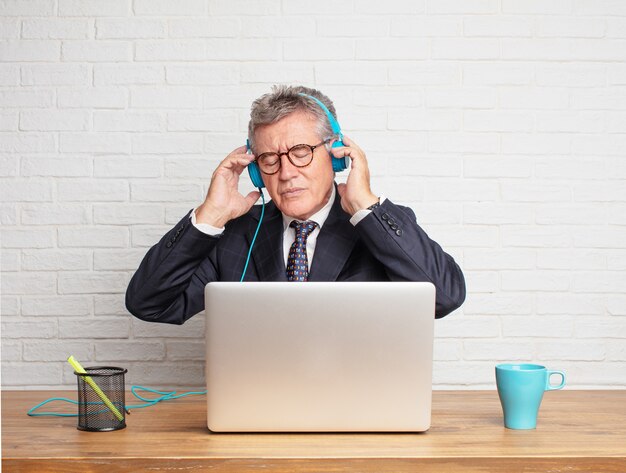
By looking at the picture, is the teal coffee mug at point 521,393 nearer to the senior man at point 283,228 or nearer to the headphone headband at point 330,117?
the senior man at point 283,228

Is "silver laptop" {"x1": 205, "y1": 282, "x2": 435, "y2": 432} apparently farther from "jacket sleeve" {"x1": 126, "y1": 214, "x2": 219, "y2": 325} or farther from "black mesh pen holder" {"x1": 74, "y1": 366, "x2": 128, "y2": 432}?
"jacket sleeve" {"x1": 126, "y1": 214, "x2": 219, "y2": 325}

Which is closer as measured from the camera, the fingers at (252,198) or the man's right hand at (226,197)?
the man's right hand at (226,197)

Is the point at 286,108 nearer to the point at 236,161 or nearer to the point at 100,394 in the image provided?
the point at 236,161

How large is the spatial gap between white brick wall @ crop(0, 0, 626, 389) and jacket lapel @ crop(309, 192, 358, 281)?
0.55m

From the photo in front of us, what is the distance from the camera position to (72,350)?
282cm

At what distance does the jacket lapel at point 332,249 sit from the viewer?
2217 millimetres

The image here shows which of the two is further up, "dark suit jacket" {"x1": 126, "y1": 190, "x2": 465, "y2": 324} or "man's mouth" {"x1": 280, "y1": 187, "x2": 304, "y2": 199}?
"man's mouth" {"x1": 280, "y1": 187, "x2": 304, "y2": 199}

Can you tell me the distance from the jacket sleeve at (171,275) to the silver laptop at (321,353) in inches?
26.3

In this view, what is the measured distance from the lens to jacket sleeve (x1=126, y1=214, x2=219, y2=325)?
2104 millimetres

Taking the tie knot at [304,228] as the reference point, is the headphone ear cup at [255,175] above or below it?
above

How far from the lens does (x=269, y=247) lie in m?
2.29

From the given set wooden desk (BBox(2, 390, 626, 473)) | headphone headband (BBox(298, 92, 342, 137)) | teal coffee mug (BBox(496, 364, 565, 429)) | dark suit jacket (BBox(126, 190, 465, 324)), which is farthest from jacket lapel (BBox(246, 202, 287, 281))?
teal coffee mug (BBox(496, 364, 565, 429))

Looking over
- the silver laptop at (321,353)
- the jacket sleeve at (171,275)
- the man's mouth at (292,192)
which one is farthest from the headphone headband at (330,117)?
the silver laptop at (321,353)

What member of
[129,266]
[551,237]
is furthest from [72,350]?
[551,237]
